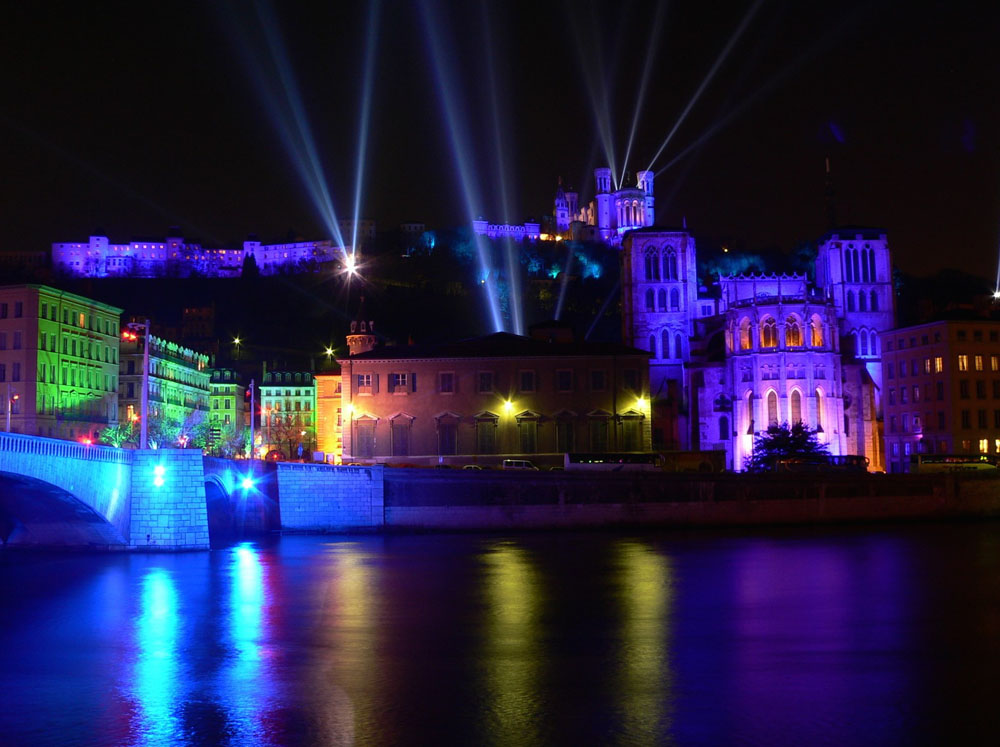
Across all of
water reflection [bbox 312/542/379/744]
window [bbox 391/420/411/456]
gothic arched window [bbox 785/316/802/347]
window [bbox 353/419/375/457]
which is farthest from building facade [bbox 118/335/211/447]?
gothic arched window [bbox 785/316/802/347]

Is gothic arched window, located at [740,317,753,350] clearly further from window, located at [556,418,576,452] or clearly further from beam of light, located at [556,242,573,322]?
beam of light, located at [556,242,573,322]

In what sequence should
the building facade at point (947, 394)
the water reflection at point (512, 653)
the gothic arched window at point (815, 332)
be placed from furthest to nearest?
the gothic arched window at point (815, 332) < the building facade at point (947, 394) < the water reflection at point (512, 653)

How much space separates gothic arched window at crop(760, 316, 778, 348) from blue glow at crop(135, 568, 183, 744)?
62.4 m

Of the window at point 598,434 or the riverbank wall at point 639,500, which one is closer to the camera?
the riverbank wall at point 639,500

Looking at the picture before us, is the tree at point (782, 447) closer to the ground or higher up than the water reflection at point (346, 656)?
higher up

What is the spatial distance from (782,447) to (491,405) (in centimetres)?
2310

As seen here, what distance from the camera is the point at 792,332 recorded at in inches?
3632

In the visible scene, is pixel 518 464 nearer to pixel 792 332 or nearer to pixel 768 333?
pixel 768 333

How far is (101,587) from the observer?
40219 mm

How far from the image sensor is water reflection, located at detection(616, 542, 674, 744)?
20875mm

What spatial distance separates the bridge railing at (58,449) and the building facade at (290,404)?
249 feet

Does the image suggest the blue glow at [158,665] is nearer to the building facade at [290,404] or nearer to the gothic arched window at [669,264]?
the gothic arched window at [669,264]

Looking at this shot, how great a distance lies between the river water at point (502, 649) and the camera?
20750 millimetres

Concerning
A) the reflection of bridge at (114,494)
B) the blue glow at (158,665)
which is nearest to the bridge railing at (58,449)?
the reflection of bridge at (114,494)
